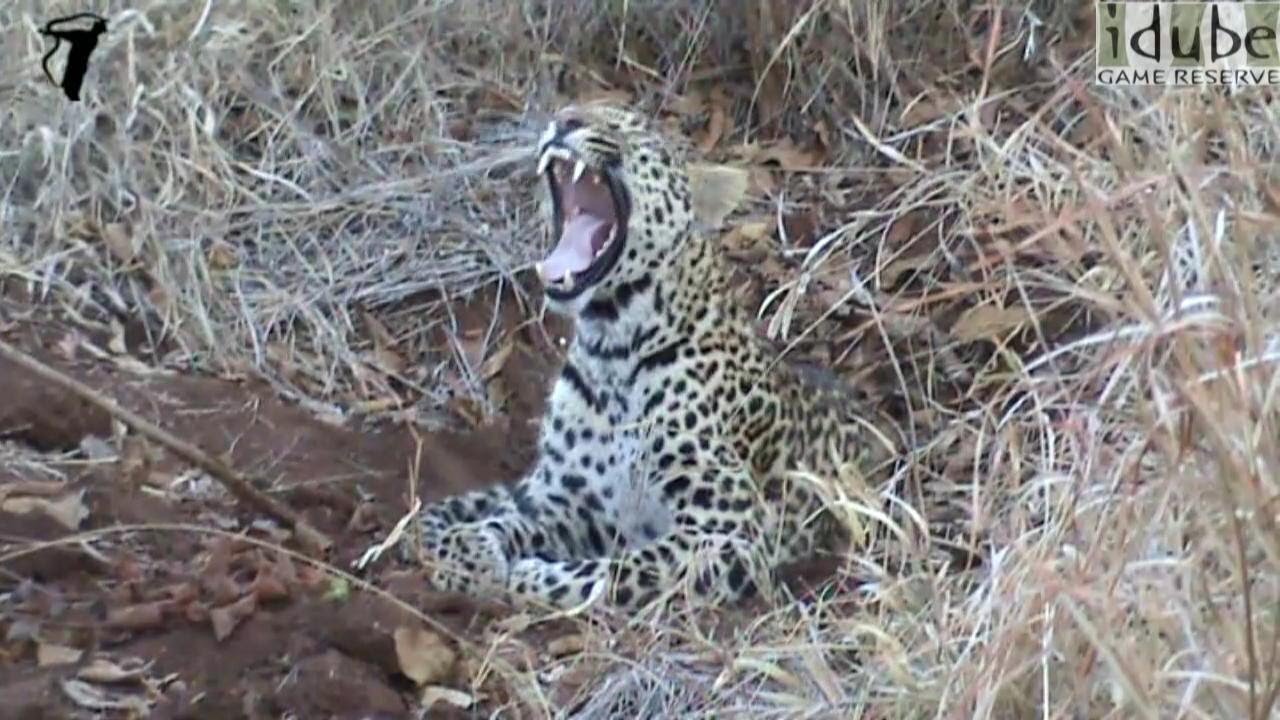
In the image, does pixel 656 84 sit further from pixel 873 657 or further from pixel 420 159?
pixel 873 657

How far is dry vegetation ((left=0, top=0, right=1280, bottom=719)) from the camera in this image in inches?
157

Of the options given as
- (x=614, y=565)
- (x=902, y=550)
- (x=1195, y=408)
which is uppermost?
(x=1195, y=408)

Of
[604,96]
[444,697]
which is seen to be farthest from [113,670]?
[604,96]

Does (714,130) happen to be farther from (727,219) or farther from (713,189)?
(713,189)

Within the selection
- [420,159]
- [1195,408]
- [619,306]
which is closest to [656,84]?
[420,159]

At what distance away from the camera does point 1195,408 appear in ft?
10.0

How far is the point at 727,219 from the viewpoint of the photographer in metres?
6.35

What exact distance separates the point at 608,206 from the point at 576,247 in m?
0.11

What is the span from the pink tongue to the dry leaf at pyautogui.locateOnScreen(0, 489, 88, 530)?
40.4 inches

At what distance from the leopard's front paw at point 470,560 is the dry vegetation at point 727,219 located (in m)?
0.45

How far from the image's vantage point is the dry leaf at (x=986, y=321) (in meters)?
5.50

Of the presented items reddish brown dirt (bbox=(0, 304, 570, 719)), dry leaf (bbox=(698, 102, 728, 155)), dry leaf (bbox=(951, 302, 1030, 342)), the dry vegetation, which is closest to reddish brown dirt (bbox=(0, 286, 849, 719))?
reddish brown dirt (bbox=(0, 304, 570, 719))

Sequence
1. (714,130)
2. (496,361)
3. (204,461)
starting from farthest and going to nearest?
(714,130), (496,361), (204,461)

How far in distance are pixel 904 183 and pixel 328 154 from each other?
4.76 feet
